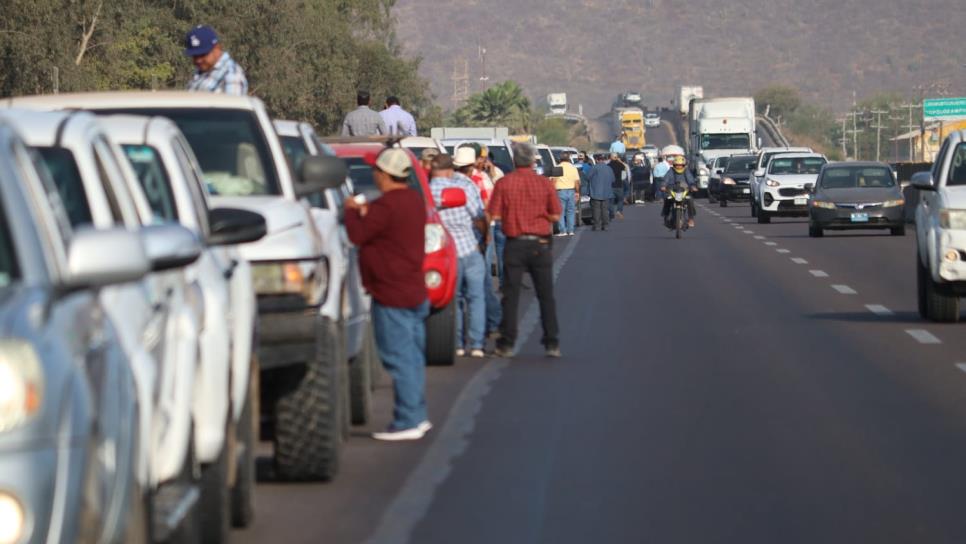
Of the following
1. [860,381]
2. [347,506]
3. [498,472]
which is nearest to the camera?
[347,506]

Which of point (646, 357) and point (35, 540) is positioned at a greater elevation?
point (35, 540)

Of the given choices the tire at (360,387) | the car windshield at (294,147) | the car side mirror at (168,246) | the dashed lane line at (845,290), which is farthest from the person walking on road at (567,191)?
the car side mirror at (168,246)

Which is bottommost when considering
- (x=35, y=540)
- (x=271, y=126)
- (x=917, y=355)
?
(x=917, y=355)

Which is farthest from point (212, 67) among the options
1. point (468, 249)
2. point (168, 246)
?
point (168, 246)

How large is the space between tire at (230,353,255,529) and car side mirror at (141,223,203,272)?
6.66 ft

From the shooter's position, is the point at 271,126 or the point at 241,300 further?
the point at 271,126

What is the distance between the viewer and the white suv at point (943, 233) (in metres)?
17.6

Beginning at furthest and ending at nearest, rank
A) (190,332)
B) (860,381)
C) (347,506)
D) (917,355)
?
(917,355) < (860,381) < (347,506) < (190,332)

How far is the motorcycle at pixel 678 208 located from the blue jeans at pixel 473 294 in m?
22.2

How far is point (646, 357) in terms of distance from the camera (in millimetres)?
15742

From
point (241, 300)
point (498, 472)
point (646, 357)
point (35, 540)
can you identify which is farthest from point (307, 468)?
point (646, 357)

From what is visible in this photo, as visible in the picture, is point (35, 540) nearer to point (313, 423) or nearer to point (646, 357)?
point (313, 423)

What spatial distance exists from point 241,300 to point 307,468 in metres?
1.59

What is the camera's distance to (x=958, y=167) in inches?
734
